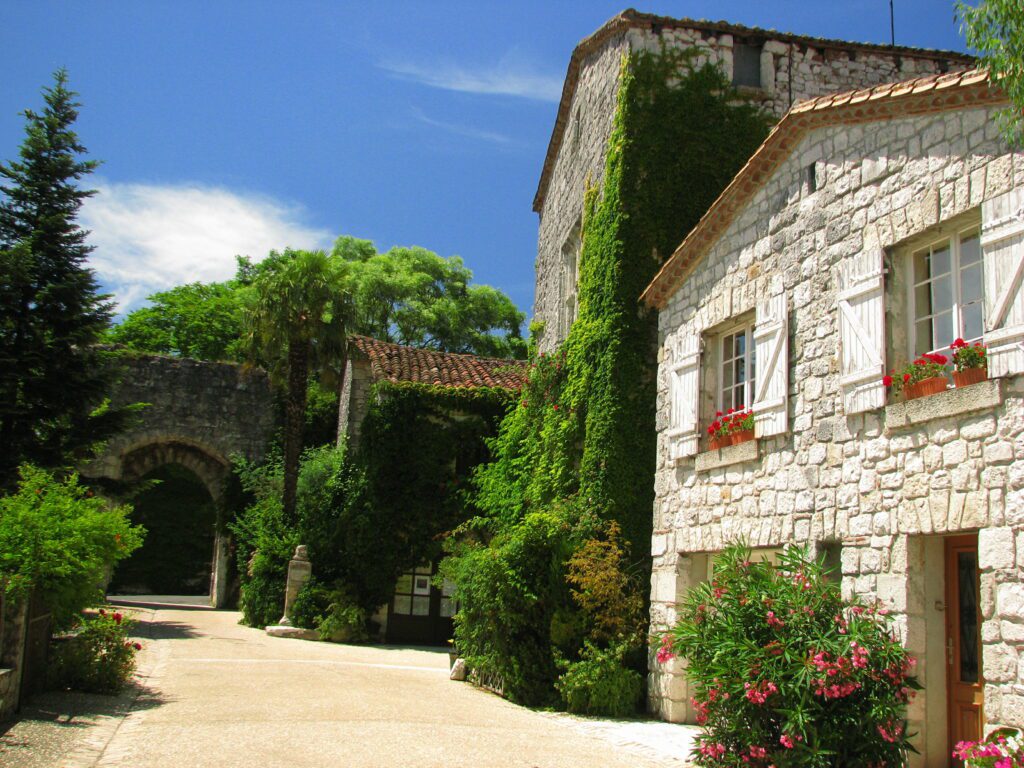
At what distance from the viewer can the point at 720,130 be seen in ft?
39.3

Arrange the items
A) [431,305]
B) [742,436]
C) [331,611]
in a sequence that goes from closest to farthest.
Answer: [742,436] → [331,611] → [431,305]

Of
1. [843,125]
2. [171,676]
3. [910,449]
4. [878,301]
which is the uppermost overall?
[843,125]

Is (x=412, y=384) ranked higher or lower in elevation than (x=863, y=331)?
higher

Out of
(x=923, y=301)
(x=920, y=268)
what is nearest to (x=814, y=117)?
(x=920, y=268)

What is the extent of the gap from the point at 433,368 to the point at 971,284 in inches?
536

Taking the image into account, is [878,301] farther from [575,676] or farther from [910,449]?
[575,676]

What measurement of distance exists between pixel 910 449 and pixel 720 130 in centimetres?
660

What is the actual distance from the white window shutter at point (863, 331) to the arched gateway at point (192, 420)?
16936 mm

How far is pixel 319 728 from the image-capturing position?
8008 mm

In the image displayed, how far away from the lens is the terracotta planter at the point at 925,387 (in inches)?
250

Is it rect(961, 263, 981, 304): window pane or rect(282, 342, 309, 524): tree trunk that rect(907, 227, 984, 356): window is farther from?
rect(282, 342, 309, 524): tree trunk

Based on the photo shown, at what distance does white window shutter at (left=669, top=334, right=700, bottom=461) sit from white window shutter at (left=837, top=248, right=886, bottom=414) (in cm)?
235

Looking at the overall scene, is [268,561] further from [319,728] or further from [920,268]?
[920,268]

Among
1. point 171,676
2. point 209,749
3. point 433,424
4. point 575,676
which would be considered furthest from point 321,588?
point 209,749
